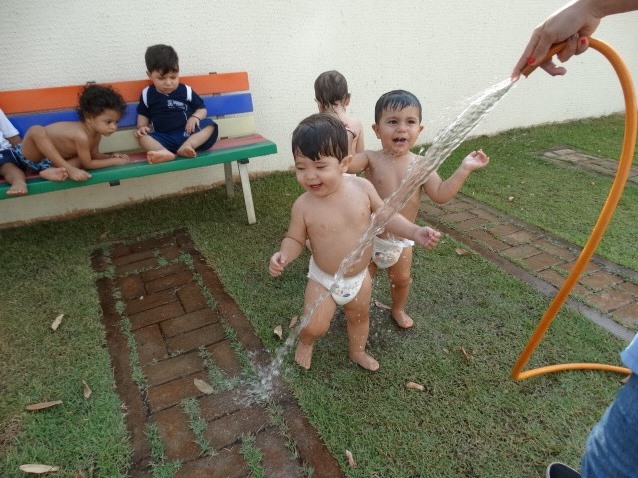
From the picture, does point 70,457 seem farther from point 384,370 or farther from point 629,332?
point 629,332

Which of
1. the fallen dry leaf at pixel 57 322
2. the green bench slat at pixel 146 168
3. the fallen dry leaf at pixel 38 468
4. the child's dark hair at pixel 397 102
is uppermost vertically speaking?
A: the child's dark hair at pixel 397 102

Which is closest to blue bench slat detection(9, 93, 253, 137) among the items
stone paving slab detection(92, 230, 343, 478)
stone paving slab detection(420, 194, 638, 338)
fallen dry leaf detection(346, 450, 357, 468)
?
stone paving slab detection(92, 230, 343, 478)

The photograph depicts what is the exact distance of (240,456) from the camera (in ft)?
6.67

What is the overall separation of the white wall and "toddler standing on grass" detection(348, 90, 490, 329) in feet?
8.29

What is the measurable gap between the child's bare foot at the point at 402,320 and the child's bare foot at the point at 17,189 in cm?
269

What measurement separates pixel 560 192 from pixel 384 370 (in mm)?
3413

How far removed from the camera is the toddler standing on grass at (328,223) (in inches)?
80.4

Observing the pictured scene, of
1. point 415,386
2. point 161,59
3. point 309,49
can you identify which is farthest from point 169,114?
point 415,386

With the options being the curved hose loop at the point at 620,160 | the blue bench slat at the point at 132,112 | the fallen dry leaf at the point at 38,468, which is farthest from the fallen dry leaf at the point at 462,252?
the fallen dry leaf at the point at 38,468

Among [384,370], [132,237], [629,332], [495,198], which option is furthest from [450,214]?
[132,237]

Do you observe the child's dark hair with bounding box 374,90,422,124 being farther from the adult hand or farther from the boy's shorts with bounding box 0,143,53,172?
the boy's shorts with bounding box 0,143,53,172

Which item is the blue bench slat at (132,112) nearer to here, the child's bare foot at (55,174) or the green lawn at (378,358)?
the child's bare foot at (55,174)

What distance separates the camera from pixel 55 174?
326 cm

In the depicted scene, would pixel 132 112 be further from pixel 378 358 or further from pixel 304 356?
pixel 378 358
